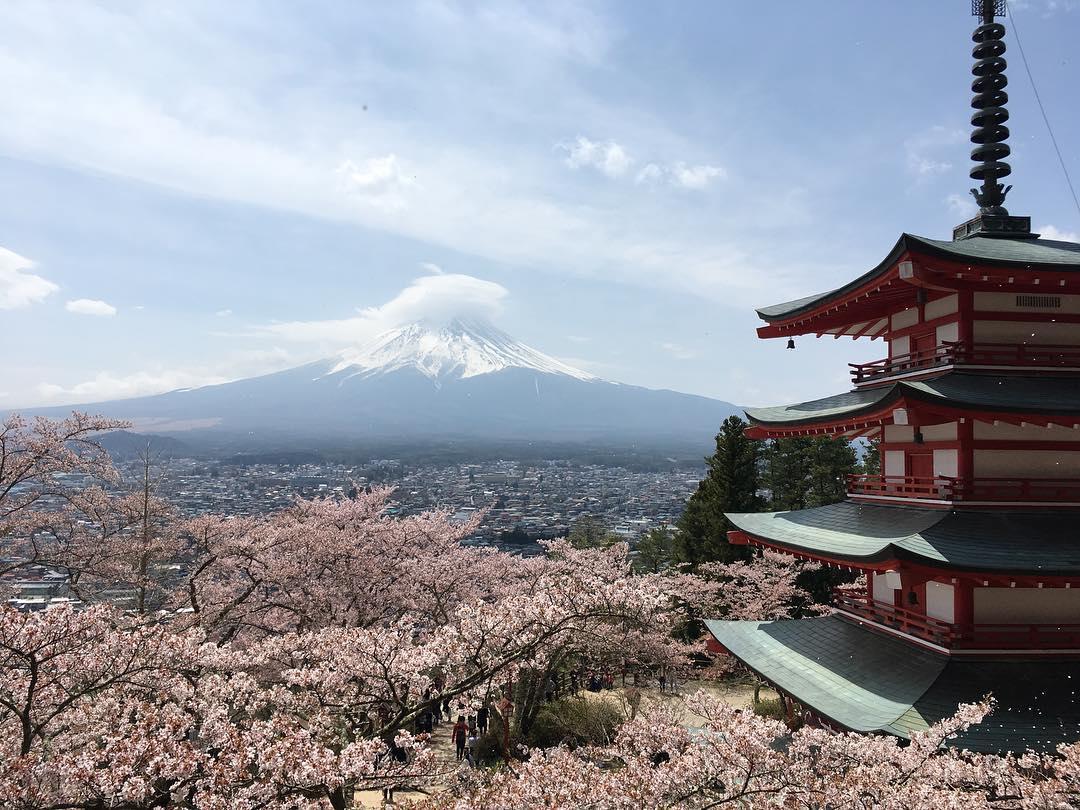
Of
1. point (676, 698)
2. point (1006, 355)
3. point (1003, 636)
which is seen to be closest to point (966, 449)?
point (1006, 355)

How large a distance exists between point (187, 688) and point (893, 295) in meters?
10.1

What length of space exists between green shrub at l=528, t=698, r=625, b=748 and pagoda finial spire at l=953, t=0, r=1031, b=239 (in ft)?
35.6

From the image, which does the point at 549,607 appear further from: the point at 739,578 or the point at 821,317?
the point at 739,578

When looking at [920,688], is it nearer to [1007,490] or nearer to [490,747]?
[1007,490]

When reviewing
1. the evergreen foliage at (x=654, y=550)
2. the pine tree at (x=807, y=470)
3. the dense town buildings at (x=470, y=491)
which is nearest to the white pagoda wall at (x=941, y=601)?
the dense town buildings at (x=470, y=491)

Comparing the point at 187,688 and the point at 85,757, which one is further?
the point at 187,688

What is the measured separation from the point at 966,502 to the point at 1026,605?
4.66ft

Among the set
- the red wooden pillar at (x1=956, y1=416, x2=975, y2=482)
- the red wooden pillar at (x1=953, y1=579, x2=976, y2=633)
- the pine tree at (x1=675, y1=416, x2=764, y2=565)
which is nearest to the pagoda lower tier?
the red wooden pillar at (x1=953, y1=579, x2=976, y2=633)

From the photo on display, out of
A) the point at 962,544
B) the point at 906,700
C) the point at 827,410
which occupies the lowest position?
the point at 906,700

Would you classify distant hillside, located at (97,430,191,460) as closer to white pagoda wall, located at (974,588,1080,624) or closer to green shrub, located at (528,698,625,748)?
green shrub, located at (528,698,625,748)

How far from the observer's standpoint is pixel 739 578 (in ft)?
66.9

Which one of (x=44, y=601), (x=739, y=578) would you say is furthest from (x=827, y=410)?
(x=44, y=601)

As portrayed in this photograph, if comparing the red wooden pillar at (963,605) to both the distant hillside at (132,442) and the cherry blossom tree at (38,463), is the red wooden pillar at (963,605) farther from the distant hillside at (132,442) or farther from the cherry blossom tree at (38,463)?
the distant hillside at (132,442)

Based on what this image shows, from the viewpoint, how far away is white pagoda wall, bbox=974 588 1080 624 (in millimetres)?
7457
